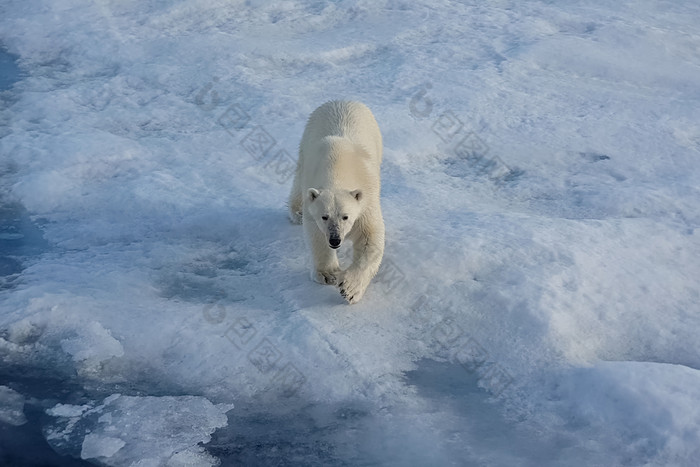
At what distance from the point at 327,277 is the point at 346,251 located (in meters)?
0.50

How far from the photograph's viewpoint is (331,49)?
738cm

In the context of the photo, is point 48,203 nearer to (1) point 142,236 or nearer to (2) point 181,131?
(1) point 142,236

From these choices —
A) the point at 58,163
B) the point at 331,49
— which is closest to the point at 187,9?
the point at 331,49

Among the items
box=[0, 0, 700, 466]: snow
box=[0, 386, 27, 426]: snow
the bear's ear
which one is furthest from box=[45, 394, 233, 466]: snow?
the bear's ear

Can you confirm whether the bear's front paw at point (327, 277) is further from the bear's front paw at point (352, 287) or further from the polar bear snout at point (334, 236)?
the polar bear snout at point (334, 236)

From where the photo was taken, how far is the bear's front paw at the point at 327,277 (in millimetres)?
4094

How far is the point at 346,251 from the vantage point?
15.1 feet

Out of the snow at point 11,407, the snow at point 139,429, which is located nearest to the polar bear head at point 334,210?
the snow at point 139,429

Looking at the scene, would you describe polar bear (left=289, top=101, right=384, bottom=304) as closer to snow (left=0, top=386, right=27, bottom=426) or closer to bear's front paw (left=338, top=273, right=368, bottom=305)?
bear's front paw (left=338, top=273, right=368, bottom=305)

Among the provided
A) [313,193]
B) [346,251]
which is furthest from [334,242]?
[346,251]

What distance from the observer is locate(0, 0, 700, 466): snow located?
3295 millimetres

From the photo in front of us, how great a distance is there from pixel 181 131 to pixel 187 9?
266cm

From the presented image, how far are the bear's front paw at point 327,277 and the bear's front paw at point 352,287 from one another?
0.09m

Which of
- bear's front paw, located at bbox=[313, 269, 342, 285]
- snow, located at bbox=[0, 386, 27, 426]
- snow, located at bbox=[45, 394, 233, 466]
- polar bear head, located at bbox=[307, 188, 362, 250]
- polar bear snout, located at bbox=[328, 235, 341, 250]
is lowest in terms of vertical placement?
snow, located at bbox=[0, 386, 27, 426]
